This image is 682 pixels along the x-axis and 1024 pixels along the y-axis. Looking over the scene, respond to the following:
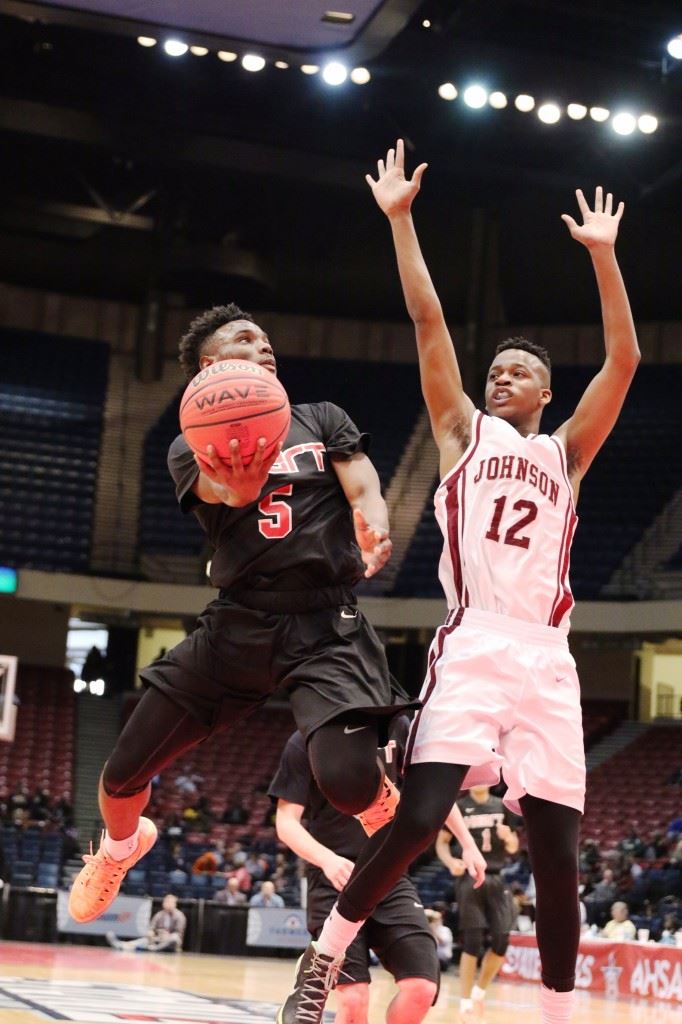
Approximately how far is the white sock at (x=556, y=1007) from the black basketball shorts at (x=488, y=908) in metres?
7.31

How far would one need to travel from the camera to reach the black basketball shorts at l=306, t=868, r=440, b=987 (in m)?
5.73

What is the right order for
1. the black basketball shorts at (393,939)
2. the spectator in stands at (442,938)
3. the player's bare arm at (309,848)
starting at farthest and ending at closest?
the spectator in stands at (442,938) → the black basketball shorts at (393,939) → the player's bare arm at (309,848)

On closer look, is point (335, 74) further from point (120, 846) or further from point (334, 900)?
point (120, 846)

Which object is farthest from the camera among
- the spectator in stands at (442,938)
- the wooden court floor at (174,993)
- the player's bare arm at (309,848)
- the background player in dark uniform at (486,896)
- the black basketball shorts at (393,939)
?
the spectator in stands at (442,938)

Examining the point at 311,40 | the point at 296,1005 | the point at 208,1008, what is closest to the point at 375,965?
the point at 208,1008

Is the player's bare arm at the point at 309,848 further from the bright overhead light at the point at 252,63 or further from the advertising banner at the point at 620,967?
the bright overhead light at the point at 252,63

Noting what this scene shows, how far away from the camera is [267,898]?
19469 mm

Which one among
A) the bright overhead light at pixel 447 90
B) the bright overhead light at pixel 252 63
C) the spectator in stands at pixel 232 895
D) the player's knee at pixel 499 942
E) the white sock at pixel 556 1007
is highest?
the bright overhead light at pixel 447 90

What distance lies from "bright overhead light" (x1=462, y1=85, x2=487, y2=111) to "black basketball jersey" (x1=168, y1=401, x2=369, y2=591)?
18.4 m

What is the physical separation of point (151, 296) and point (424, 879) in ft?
43.6

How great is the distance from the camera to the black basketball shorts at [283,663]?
15.2 feet

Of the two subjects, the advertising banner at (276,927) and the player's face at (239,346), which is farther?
the advertising banner at (276,927)

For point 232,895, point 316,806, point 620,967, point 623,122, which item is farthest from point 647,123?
point 316,806

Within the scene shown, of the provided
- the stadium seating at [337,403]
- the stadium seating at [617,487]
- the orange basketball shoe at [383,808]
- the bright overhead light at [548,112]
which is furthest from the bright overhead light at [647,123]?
the orange basketball shoe at [383,808]
